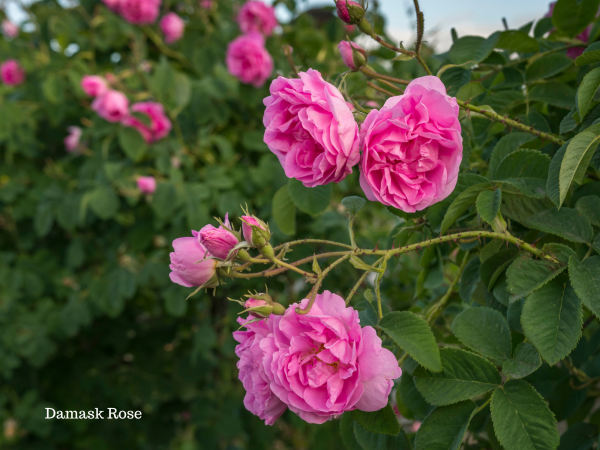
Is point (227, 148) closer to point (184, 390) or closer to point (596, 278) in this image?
point (184, 390)

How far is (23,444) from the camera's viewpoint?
2053mm

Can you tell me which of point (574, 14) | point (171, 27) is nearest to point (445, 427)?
point (574, 14)

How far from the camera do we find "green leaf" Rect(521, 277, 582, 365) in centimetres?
42

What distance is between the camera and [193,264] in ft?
1.48

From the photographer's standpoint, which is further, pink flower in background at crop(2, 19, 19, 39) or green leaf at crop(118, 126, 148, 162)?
pink flower in background at crop(2, 19, 19, 39)

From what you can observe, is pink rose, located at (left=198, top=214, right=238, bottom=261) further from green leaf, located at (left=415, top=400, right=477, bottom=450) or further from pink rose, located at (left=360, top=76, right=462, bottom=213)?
green leaf, located at (left=415, top=400, right=477, bottom=450)

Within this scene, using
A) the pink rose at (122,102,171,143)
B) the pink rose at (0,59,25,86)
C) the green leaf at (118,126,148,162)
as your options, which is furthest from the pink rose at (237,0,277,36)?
the pink rose at (0,59,25,86)

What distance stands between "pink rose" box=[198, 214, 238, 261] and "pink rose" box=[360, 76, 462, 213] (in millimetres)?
136

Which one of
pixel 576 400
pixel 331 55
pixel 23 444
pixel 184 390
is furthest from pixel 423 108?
pixel 23 444

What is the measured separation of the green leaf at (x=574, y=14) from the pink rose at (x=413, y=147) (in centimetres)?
34

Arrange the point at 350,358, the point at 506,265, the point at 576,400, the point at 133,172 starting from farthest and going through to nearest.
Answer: the point at 133,172
the point at 576,400
the point at 506,265
the point at 350,358

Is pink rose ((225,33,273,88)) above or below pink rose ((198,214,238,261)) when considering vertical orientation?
below

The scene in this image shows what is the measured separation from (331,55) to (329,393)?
5.50 ft

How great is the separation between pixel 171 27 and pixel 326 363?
70.4 inches
